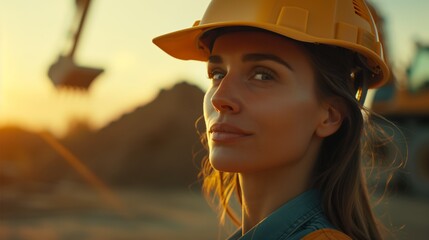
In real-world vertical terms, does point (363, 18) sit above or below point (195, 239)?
above

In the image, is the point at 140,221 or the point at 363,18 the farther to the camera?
the point at 140,221

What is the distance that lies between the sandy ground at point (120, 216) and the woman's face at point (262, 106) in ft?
18.1

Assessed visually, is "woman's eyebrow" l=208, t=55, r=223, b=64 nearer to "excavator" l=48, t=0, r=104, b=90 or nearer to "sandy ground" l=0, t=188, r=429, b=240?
"excavator" l=48, t=0, r=104, b=90

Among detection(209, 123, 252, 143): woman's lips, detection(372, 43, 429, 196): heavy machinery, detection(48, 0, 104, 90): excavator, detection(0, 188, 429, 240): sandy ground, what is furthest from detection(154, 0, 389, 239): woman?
detection(372, 43, 429, 196): heavy machinery

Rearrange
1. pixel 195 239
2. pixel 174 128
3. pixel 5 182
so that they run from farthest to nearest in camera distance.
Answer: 1. pixel 174 128
2. pixel 5 182
3. pixel 195 239

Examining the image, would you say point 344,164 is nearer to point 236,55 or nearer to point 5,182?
point 236,55

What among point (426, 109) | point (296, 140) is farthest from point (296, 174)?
point (426, 109)

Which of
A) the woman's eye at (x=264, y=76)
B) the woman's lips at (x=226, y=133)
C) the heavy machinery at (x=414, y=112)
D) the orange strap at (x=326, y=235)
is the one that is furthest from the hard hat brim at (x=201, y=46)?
the heavy machinery at (x=414, y=112)

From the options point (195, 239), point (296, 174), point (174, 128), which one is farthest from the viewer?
point (174, 128)

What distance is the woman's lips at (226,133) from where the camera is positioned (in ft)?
6.15

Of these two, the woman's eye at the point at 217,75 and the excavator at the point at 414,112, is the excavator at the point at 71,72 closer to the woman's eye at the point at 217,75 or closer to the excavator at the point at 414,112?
the woman's eye at the point at 217,75

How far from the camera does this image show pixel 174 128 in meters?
17.0

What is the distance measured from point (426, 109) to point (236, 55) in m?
12.8

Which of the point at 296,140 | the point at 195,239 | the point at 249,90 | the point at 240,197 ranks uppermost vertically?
the point at 249,90
